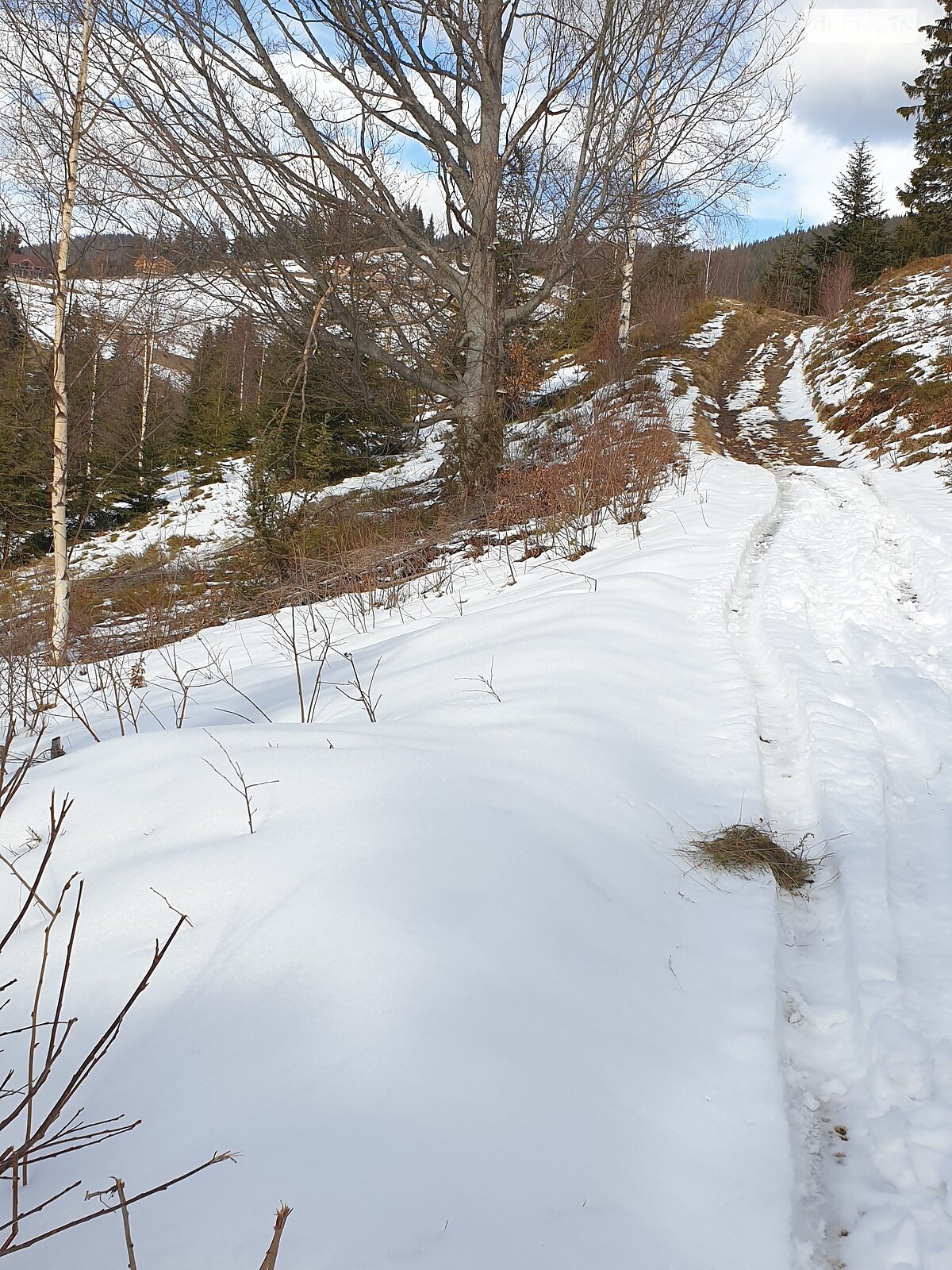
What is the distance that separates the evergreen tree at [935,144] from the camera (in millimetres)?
23328

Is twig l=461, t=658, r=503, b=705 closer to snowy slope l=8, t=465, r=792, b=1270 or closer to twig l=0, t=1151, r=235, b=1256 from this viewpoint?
snowy slope l=8, t=465, r=792, b=1270

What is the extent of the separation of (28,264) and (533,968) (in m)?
10.2

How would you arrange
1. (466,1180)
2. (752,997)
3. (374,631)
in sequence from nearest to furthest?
1. (466,1180)
2. (752,997)
3. (374,631)

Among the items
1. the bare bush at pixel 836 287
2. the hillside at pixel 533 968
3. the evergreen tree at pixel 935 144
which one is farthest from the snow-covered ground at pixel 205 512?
the evergreen tree at pixel 935 144

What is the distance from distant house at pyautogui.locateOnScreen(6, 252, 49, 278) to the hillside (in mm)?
7498

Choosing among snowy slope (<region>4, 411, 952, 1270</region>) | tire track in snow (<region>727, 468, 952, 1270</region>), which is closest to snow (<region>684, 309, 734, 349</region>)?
tire track in snow (<region>727, 468, 952, 1270</region>)

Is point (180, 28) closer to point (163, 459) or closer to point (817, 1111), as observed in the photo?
point (817, 1111)

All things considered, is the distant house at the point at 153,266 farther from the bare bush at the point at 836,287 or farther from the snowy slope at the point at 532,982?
the bare bush at the point at 836,287

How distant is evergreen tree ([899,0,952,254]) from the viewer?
23328 mm

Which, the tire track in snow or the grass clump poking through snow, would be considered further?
the grass clump poking through snow

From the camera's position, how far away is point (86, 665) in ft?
21.3

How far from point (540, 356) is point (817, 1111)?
1640cm

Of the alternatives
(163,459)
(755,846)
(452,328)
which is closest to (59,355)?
(452,328)

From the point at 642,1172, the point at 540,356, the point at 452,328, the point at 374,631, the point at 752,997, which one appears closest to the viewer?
the point at 642,1172
